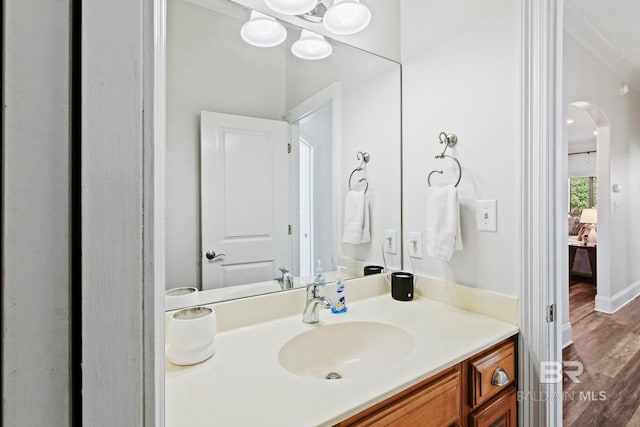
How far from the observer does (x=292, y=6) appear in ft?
3.97

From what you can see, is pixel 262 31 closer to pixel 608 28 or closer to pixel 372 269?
pixel 372 269

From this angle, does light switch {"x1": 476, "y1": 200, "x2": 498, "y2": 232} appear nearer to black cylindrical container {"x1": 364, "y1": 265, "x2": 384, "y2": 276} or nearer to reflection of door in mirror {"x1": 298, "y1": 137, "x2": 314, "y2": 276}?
black cylindrical container {"x1": 364, "y1": 265, "x2": 384, "y2": 276}

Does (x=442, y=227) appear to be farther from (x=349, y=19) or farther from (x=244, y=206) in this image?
(x=349, y=19)

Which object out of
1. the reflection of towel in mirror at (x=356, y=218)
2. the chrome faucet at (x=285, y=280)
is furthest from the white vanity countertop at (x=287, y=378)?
the reflection of towel in mirror at (x=356, y=218)

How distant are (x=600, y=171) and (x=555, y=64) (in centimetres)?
321

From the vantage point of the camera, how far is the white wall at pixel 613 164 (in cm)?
266

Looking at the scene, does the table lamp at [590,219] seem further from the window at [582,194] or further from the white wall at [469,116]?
the white wall at [469,116]

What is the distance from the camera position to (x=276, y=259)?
50.9 inches

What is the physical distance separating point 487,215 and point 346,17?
1003mm

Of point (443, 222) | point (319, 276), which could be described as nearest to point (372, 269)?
point (319, 276)

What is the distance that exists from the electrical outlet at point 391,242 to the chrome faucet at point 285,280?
53 cm

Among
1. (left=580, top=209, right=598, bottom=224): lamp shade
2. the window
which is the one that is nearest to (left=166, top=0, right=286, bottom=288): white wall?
(left=580, top=209, right=598, bottom=224): lamp shade

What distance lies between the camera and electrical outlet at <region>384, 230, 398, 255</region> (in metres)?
1.57

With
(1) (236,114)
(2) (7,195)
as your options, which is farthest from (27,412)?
(1) (236,114)
